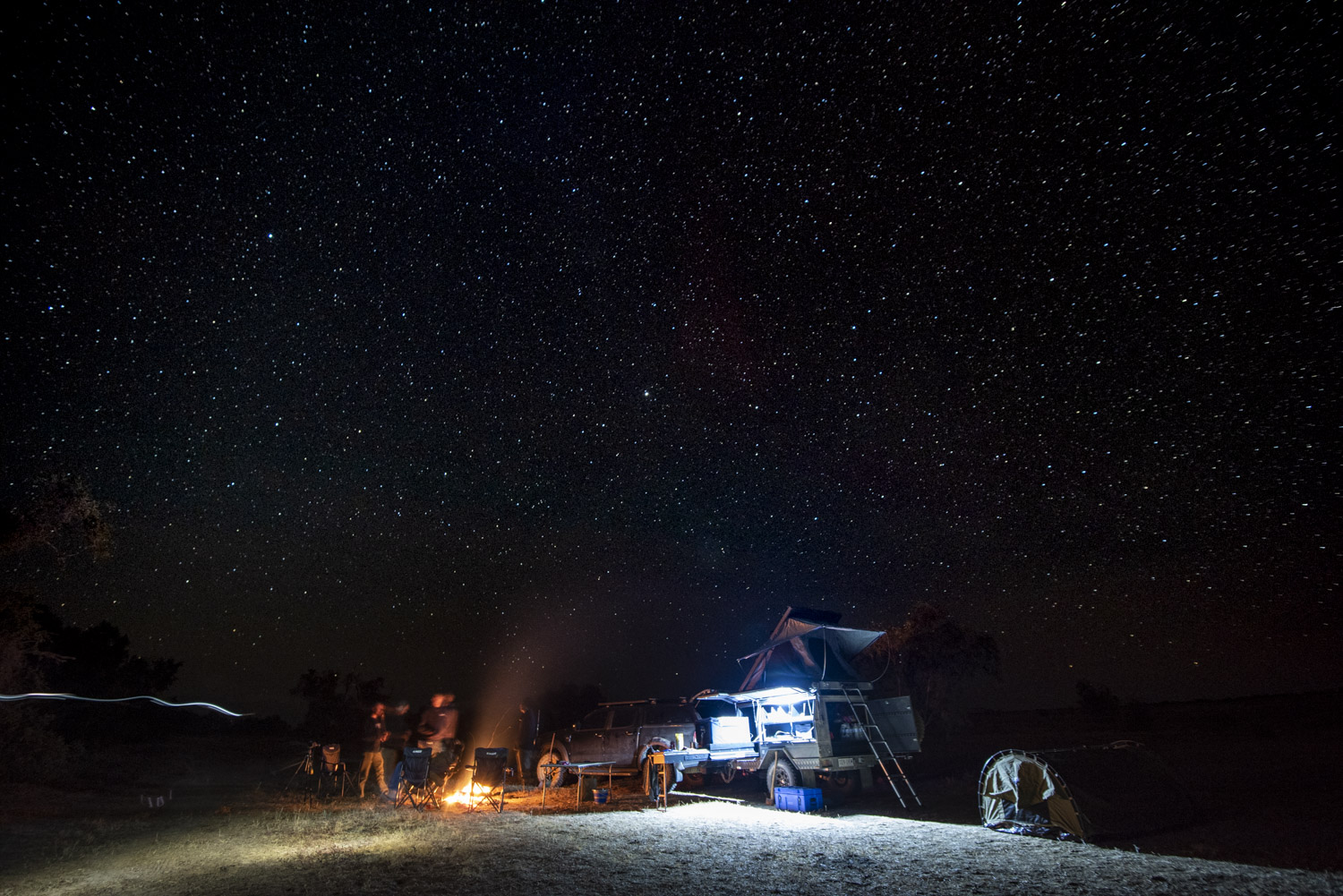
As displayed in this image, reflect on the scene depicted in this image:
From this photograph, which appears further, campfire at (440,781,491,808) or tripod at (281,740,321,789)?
tripod at (281,740,321,789)

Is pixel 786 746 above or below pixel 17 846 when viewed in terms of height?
above

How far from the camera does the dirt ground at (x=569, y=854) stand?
5941 mm

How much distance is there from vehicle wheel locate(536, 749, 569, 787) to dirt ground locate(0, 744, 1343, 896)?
2398 mm

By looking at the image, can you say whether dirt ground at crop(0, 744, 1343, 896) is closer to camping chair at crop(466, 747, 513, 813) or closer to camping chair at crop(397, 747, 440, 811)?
camping chair at crop(397, 747, 440, 811)

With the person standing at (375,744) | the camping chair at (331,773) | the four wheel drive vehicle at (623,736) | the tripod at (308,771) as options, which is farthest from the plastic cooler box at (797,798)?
the tripod at (308,771)

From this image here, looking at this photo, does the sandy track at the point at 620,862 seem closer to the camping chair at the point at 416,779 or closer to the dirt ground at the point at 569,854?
the dirt ground at the point at 569,854

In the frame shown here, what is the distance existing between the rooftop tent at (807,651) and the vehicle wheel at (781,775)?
5.27ft

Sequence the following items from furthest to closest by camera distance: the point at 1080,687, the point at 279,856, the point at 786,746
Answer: the point at 1080,687 → the point at 786,746 → the point at 279,856

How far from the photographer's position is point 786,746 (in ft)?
40.4

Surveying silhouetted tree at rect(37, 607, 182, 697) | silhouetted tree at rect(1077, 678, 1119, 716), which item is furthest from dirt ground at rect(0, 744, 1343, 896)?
silhouetted tree at rect(1077, 678, 1119, 716)

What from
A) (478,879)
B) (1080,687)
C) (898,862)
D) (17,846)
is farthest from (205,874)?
(1080,687)

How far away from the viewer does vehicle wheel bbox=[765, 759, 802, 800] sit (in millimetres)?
12125

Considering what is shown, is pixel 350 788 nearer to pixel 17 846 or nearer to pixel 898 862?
pixel 17 846

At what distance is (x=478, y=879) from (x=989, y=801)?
716 cm
